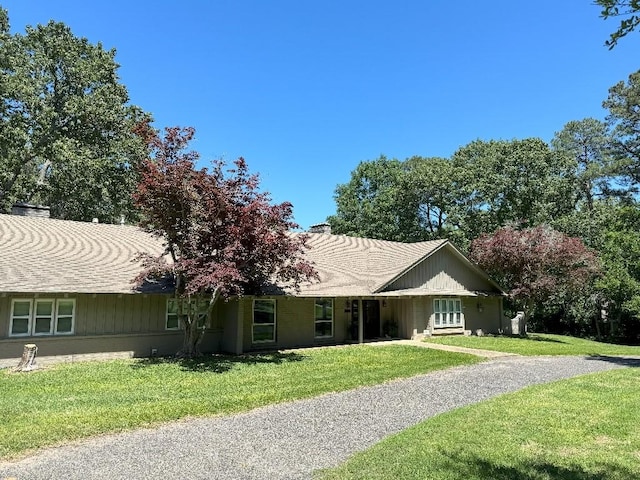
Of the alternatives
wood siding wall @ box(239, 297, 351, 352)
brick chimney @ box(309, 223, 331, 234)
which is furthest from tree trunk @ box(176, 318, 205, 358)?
brick chimney @ box(309, 223, 331, 234)

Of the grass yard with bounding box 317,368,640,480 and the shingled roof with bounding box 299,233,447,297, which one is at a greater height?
the shingled roof with bounding box 299,233,447,297

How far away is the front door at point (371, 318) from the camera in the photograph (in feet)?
72.3

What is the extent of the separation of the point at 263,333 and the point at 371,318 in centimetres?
654

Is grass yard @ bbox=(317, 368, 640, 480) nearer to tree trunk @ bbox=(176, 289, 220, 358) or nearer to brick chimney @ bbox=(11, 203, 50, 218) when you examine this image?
tree trunk @ bbox=(176, 289, 220, 358)

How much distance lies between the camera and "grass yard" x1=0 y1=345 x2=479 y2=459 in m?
7.65

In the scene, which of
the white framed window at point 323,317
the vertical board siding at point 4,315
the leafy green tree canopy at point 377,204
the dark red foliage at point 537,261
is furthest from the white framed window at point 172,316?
the leafy green tree canopy at point 377,204

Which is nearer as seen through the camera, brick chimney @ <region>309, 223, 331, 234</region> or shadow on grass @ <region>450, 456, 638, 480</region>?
shadow on grass @ <region>450, 456, 638, 480</region>

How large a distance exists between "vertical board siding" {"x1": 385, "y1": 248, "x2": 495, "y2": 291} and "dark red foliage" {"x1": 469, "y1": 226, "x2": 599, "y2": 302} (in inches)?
45.2

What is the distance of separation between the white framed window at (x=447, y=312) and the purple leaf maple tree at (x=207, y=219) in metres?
10.6

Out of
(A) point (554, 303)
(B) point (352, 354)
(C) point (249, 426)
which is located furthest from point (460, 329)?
(C) point (249, 426)

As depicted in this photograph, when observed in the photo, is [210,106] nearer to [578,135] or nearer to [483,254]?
[483,254]

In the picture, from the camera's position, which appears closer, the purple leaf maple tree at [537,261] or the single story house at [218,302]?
the single story house at [218,302]

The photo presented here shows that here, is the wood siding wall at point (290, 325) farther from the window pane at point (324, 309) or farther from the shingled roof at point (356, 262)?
the shingled roof at point (356, 262)

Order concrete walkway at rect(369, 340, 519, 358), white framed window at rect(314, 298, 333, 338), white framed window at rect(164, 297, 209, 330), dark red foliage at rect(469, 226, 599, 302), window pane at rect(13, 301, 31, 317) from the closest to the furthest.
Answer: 1. window pane at rect(13, 301, 31, 317)
2. white framed window at rect(164, 297, 209, 330)
3. concrete walkway at rect(369, 340, 519, 358)
4. white framed window at rect(314, 298, 333, 338)
5. dark red foliage at rect(469, 226, 599, 302)
